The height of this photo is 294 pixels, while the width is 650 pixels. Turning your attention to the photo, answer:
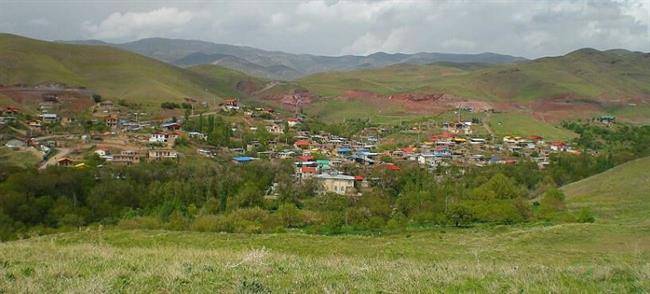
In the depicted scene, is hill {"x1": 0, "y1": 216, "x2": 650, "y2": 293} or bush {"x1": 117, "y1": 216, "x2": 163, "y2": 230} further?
bush {"x1": 117, "y1": 216, "x2": 163, "y2": 230}

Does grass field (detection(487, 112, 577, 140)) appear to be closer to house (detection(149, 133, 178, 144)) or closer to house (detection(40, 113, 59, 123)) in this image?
house (detection(149, 133, 178, 144))

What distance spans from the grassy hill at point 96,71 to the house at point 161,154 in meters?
55.3

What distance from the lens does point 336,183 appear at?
224ft

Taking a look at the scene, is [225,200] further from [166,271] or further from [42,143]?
[166,271]

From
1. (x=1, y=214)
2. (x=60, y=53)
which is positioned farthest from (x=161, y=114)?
(x=60, y=53)

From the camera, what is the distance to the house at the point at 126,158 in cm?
6875

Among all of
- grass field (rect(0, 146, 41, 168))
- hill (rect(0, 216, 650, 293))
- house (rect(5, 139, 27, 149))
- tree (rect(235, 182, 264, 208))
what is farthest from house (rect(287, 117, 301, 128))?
hill (rect(0, 216, 650, 293))

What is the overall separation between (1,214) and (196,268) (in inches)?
1585

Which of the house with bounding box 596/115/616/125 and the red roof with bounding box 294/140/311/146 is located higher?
the house with bounding box 596/115/616/125

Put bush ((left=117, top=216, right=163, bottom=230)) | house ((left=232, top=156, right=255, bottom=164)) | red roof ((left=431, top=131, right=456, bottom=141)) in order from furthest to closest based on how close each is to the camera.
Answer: red roof ((left=431, top=131, right=456, bottom=141)) → house ((left=232, top=156, right=255, bottom=164)) → bush ((left=117, top=216, right=163, bottom=230))

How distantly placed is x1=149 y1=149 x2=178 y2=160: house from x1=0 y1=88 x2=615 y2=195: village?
12cm

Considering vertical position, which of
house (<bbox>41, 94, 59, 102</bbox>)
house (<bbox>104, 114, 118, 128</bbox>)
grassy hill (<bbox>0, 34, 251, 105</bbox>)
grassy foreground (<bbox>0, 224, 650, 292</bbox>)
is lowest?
house (<bbox>104, 114, 118, 128</bbox>)

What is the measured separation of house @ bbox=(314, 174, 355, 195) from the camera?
218ft

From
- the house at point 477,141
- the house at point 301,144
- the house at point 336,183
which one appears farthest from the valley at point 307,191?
the house at point 477,141
